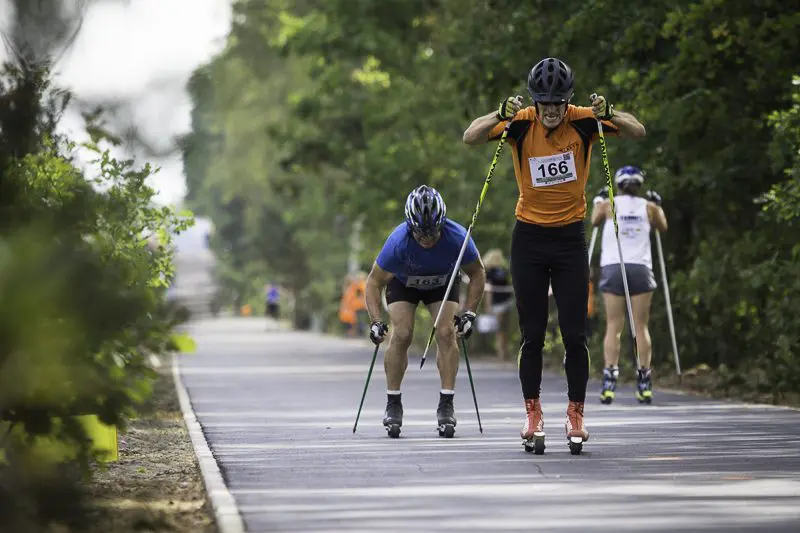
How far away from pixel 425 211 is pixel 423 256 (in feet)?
1.56

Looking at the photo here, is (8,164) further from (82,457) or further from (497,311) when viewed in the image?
(497,311)

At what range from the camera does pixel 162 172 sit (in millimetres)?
17906

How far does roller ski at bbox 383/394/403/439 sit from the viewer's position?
14.4m

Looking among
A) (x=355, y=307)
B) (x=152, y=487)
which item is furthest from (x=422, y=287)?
(x=355, y=307)

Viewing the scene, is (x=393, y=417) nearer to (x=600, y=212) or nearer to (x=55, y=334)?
(x=600, y=212)

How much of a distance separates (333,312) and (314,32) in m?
22.4

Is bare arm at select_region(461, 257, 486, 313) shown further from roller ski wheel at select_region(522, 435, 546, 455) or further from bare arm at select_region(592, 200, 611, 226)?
bare arm at select_region(592, 200, 611, 226)

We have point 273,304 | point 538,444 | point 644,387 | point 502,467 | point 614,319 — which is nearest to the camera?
point 502,467

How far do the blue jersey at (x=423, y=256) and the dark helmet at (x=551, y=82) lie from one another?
2186mm

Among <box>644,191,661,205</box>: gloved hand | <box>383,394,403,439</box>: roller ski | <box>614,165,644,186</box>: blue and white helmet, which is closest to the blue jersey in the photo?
<box>383,394,403,439</box>: roller ski

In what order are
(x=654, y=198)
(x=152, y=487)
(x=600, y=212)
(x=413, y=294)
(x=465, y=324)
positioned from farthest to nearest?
(x=654, y=198)
(x=600, y=212)
(x=413, y=294)
(x=465, y=324)
(x=152, y=487)

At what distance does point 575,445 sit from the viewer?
496 inches

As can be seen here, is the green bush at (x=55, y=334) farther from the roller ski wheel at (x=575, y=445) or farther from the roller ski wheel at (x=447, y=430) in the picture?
the roller ski wheel at (x=447, y=430)

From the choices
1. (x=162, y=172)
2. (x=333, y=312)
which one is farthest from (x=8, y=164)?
(x=333, y=312)
